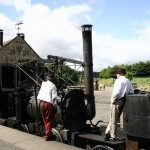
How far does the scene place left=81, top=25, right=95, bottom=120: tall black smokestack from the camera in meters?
10.1

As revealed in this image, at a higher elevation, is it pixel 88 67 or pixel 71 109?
pixel 88 67

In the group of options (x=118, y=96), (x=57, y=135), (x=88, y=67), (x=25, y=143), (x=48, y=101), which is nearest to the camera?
(x=118, y=96)

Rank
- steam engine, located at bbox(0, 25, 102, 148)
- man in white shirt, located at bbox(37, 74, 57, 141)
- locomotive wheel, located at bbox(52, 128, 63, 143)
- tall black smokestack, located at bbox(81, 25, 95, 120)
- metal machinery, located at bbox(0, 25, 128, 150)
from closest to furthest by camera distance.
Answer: man in white shirt, located at bbox(37, 74, 57, 141) < metal machinery, located at bbox(0, 25, 128, 150) < locomotive wheel, located at bbox(52, 128, 63, 143) < steam engine, located at bbox(0, 25, 102, 148) < tall black smokestack, located at bbox(81, 25, 95, 120)

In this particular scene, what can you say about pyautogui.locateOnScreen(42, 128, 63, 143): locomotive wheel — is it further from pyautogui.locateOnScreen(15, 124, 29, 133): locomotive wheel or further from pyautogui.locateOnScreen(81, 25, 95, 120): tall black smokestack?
pyautogui.locateOnScreen(15, 124, 29, 133): locomotive wheel

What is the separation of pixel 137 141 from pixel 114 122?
2.64 feet

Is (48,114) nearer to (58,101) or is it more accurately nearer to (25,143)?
(58,101)

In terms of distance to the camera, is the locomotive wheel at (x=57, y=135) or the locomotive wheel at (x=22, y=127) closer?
the locomotive wheel at (x=57, y=135)

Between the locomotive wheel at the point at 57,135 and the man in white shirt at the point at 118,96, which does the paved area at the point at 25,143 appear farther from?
the man in white shirt at the point at 118,96

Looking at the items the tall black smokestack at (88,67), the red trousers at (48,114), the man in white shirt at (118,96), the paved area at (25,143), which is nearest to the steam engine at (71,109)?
the tall black smokestack at (88,67)

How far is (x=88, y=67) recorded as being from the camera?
10117 millimetres

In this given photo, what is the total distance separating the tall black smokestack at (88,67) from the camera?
10109mm

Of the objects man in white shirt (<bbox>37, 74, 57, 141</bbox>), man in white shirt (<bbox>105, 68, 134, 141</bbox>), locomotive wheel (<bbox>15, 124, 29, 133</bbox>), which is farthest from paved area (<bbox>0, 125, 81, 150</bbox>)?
locomotive wheel (<bbox>15, 124, 29, 133</bbox>)

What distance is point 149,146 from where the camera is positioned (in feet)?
23.4

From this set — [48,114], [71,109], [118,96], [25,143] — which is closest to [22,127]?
[71,109]
